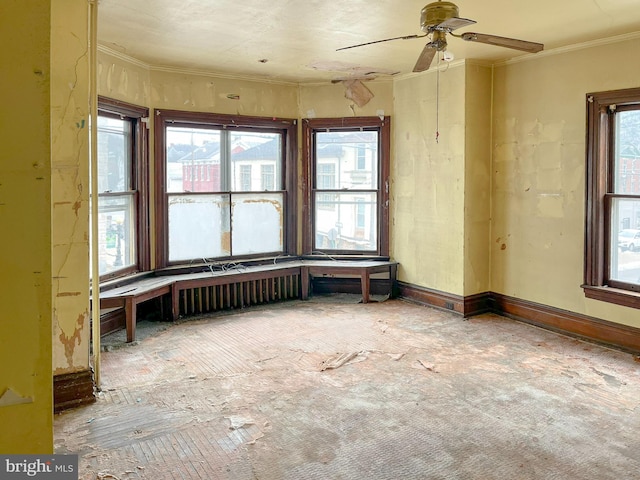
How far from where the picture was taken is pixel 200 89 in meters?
5.88

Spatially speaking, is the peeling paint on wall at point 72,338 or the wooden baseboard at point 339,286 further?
the wooden baseboard at point 339,286

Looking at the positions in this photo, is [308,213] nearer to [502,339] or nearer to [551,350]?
[502,339]

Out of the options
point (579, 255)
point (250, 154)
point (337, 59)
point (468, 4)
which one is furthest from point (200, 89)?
point (579, 255)

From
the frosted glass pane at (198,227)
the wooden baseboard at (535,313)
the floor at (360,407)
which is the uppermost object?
the frosted glass pane at (198,227)

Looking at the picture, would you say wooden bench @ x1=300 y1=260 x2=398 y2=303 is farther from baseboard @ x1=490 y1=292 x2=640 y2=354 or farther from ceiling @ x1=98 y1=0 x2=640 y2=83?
ceiling @ x1=98 y1=0 x2=640 y2=83

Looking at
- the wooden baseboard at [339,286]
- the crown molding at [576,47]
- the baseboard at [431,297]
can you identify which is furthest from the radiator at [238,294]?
the crown molding at [576,47]

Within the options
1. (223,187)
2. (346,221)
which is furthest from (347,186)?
(223,187)

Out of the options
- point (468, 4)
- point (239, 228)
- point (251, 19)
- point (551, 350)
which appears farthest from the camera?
point (239, 228)

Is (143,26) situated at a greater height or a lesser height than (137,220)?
greater

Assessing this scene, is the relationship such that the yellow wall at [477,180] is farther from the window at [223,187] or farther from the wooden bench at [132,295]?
the wooden bench at [132,295]

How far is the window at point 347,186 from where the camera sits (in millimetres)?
6500

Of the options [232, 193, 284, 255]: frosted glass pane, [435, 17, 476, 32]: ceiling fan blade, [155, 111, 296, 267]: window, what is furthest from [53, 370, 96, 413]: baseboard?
[435, 17, 476, 32]: ceiling fan blade

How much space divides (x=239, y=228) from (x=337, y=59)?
93.5 inches

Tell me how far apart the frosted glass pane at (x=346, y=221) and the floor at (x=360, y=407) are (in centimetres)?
172
